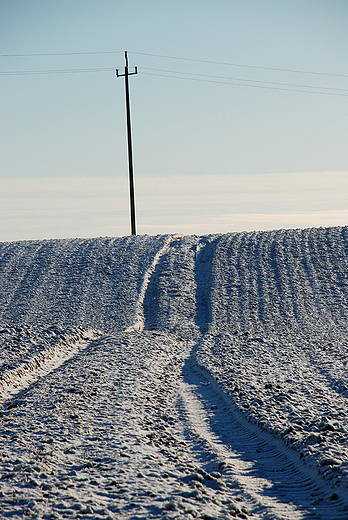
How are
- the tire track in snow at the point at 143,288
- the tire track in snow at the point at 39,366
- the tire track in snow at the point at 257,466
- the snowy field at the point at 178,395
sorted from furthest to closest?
the tire track in snow at the point at 143,288 → the tire track in snow at the point at 39,366 → the snowy field at the point at 178,395 → the tire track in snow at the point at 257,466

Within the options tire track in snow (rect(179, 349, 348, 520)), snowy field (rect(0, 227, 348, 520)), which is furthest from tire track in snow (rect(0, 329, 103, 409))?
tire track in snow (rect(179, 349, 348, 520))

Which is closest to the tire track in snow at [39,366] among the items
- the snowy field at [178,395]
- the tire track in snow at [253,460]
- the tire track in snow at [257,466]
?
the snowy field at [178,395]

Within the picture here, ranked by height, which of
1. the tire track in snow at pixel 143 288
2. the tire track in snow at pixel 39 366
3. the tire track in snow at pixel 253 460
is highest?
the tire track in snow at pixel 143 288

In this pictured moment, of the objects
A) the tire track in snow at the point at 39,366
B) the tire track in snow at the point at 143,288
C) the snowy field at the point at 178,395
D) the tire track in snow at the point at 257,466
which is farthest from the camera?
the tire track in snow at the point at 143,288

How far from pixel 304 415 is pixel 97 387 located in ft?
15.1

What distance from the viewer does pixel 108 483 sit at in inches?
221

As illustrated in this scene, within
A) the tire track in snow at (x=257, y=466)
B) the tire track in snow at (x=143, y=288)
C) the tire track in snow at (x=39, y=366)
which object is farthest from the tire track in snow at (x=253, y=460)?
the tire track in snow at (x=143, y=288)

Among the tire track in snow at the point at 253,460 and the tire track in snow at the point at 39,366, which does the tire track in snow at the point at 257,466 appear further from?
the tire track in snow at the point at 39,366

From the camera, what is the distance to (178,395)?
1033 cm

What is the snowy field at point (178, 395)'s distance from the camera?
5430 mm

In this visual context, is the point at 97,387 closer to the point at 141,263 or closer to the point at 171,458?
the point at 171,458

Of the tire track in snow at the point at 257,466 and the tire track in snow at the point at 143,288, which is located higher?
the tire track in snow at the point at 143,288

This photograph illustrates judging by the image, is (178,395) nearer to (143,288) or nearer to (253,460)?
(253,460)

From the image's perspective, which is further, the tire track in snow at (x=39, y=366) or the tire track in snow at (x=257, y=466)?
the tire track in snow at (x=39, y=366)
